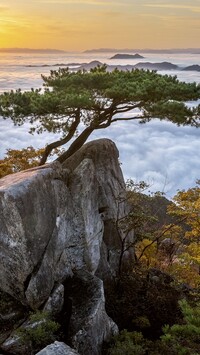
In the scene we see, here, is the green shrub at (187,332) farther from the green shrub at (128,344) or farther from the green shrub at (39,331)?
the green shrub at (39,331)

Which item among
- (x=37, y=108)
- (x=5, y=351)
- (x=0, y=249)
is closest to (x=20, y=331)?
(x=5, y=351)

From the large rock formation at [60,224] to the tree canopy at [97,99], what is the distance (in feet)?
6.29

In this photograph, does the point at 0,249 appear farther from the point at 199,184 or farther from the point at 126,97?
the point at 199,184

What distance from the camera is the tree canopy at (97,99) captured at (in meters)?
15.7

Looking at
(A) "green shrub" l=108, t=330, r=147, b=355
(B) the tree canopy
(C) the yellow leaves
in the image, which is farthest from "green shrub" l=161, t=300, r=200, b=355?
(C) the yellow leaves

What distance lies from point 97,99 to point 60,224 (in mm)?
5496

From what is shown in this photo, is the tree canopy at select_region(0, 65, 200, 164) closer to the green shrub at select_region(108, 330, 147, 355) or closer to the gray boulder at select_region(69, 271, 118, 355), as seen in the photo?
the gray boulder at select_region(69, 271, 118, 355)

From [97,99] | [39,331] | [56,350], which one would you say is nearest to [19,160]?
[97,99]

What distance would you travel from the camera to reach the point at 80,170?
16.6 m

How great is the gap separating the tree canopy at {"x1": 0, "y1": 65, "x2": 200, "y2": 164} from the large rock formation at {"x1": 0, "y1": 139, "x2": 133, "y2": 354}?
1916 millimetres

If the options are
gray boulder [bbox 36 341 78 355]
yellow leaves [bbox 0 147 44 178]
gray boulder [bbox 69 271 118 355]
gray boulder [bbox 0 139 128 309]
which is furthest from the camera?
yellow leaves [bbox 0 147 44 178]

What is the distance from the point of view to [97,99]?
16.5 meters

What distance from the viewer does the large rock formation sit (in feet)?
42.4

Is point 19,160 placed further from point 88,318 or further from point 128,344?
point 128,344
